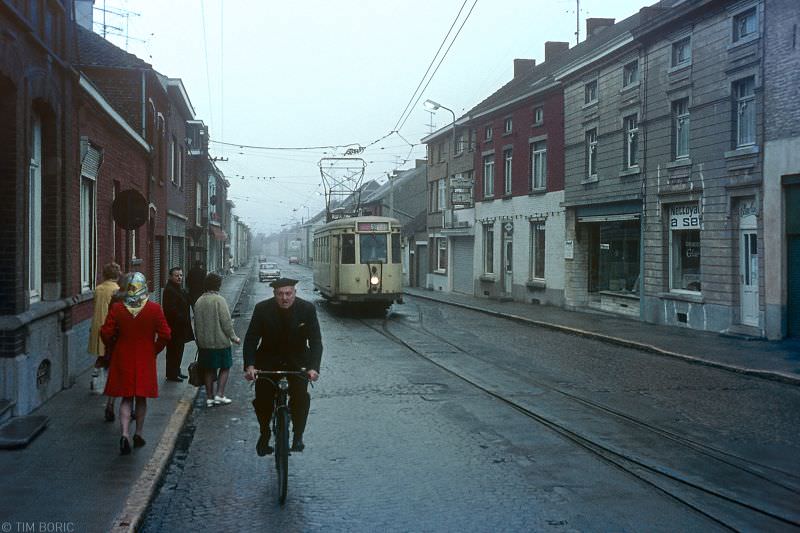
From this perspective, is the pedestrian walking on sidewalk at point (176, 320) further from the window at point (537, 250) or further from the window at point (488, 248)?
the window at point (488, 248)

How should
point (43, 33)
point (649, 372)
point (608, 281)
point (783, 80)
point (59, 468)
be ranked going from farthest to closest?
point (608, 281), point (783, 80), point (649, 372), point (43, 33), point (59, 468)

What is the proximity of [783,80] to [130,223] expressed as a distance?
13.5m

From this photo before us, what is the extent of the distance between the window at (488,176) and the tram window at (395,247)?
485 inches

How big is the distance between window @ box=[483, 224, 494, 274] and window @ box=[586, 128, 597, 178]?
32.3ft

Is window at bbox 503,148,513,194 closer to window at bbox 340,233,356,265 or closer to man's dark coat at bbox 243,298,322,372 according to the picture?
window at bbox 340,233,356,265

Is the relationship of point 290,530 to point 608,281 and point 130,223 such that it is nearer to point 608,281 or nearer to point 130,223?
point 130,223

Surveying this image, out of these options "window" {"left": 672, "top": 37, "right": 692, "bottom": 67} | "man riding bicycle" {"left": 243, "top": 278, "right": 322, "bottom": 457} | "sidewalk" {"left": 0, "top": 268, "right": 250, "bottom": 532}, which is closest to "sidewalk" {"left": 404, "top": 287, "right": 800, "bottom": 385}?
"window" {"left": 672, "top": 37, "right": 692, "bottom": 67}

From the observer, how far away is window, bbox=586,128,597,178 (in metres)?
25.8

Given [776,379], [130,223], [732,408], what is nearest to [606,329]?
[776,379]

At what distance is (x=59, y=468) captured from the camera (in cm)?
654

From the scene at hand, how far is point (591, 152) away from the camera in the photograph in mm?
26047

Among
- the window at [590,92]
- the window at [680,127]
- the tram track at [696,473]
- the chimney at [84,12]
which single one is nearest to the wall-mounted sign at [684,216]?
the window at [680,127]

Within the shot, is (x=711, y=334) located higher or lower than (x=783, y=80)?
lower

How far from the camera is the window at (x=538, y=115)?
3006 cm
